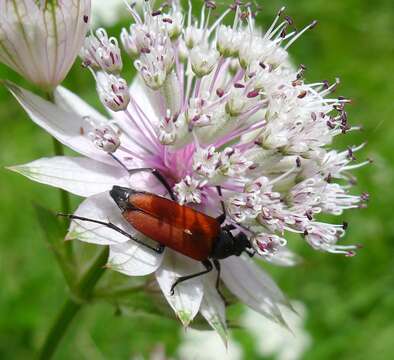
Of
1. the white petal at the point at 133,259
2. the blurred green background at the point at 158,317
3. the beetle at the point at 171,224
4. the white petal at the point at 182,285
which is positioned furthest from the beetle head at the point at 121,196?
the blurred green background at the point at 158,317

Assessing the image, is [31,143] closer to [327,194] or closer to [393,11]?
[327,194]

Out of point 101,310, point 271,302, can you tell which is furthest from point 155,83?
point 101,310

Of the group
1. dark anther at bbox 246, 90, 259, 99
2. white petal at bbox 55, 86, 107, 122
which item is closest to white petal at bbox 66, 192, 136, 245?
white petal at bbox 55, 86, 107, 122

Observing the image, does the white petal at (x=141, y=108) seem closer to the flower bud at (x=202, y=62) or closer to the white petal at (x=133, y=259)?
the flower bud at (x=202, y=62)

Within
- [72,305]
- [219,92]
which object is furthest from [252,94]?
[72,305]

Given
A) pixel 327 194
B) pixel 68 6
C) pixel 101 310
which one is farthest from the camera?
pixel 101 310

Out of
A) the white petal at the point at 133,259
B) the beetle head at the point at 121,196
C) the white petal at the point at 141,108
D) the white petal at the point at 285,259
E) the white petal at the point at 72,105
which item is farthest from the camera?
the white petal at the point at 285,259

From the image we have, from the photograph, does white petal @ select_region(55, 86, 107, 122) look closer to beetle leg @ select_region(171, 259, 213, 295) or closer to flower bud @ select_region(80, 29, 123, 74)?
flower bud @ select_region(80, 29, 123, 74)

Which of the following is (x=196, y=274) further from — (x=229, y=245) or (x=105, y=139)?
(x=105, y=139)
